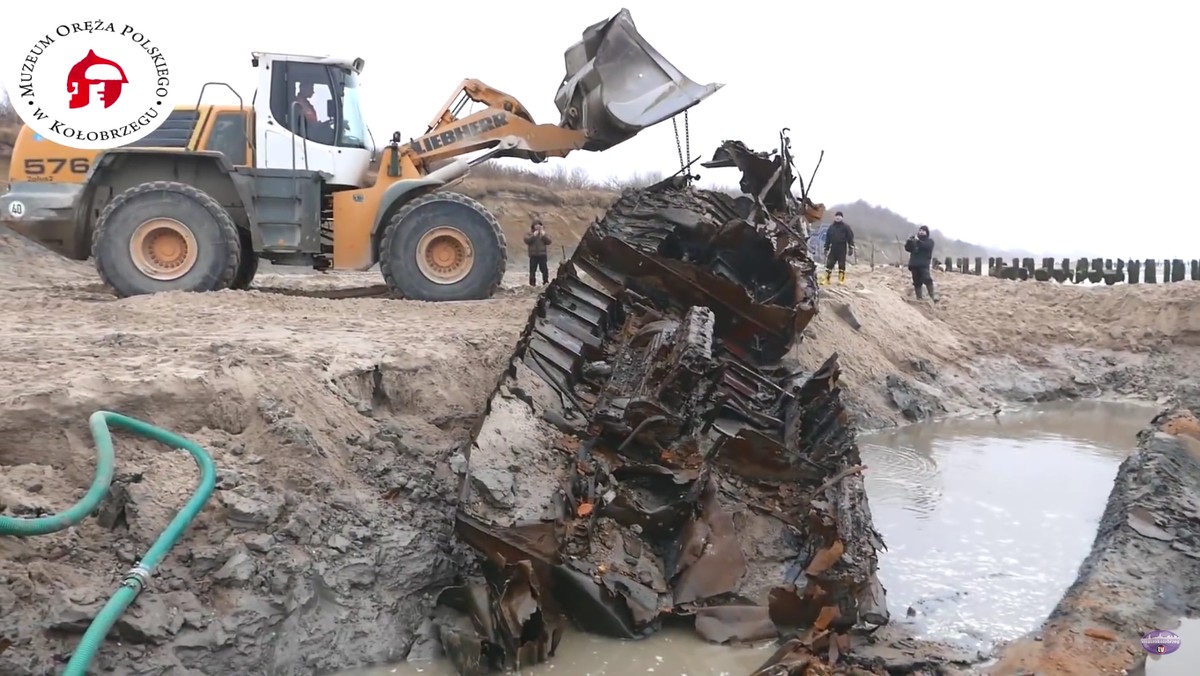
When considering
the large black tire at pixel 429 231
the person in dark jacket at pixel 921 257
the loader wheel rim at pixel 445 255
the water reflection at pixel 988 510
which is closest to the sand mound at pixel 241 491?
the water reflection at pixel 988 510

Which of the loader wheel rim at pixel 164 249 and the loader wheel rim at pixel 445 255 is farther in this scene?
the loader wheel rim at pixel 445 255

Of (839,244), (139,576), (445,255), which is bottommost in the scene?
(139,576)

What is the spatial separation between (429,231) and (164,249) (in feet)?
8.12

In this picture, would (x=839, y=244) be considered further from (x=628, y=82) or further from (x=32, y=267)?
(x=32, y=267)

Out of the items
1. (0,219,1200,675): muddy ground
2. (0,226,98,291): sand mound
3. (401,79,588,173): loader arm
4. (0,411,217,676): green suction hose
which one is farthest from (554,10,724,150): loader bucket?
(0,226,98,291): sand mound

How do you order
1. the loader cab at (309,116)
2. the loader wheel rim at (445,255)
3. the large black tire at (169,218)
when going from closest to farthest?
the large black tire at (169,218)
the loader cab at (309,116)
the loader wheel rim at (445,255)

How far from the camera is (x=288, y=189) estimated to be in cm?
915

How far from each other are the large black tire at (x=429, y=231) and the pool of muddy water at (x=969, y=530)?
4.19 m

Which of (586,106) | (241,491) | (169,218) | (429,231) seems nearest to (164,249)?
(169,218)

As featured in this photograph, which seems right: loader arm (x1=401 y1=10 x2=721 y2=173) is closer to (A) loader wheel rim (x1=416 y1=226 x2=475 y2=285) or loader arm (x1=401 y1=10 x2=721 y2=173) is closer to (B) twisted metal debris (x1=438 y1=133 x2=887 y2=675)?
(A) loader wheel rim (x1=416 y1=226 x2=475 y2=285)

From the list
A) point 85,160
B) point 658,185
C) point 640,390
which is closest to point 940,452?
point 658,185

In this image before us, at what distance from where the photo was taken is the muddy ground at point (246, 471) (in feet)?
12.4

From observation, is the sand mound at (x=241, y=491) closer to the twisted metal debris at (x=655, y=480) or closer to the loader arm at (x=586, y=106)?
the twisted metal debris at (x=655, y=480)

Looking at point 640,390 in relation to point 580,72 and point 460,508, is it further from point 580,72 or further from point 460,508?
point 580,72
